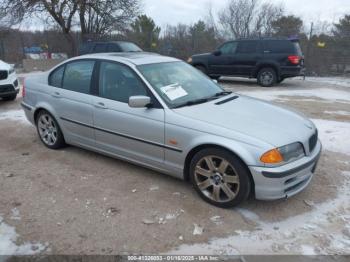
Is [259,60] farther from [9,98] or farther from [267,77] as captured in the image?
[9,98]

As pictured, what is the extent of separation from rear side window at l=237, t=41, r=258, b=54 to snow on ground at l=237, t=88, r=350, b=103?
6.31ft

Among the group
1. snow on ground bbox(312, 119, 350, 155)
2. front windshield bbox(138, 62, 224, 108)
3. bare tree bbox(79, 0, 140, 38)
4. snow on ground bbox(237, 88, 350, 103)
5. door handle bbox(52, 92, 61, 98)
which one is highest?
bare tree bbox(79, 0, 140, 38)

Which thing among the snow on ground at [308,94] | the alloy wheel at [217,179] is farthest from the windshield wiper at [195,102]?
the snow on ground at [308,94]

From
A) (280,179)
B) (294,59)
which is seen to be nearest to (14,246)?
(280,179)

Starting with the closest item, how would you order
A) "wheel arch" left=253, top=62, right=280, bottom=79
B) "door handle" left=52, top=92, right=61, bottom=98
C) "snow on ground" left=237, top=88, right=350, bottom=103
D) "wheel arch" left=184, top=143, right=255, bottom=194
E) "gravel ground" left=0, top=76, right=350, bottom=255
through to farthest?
"gravel ground" left=0, top=76, right=350, bottom=255 → "wheel arch" left=184, top=143, right=255, bottom=194 → "door handle" left=52, top=92, right=61, bottom=98 → "snow on ground" left=237, top=88, right=350, bottom=103 → "wheel arch" left=253, top=62, right=280, bottom=79

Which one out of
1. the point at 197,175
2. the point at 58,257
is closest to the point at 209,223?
the point at 197,175

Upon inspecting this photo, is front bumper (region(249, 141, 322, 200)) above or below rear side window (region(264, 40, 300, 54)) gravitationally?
below

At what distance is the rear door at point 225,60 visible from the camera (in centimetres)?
1304

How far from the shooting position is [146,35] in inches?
942

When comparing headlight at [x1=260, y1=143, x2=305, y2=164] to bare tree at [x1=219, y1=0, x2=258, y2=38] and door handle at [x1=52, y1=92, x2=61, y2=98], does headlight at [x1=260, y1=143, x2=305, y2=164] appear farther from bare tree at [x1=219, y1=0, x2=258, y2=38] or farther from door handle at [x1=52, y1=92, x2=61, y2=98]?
bare tree at [x1=219, y1=0, x2=258, y2=38]

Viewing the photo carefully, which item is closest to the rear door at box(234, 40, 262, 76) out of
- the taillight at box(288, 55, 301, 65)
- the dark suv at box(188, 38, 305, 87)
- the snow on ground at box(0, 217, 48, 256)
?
the dark suv at box(188, 38, 305, 87)

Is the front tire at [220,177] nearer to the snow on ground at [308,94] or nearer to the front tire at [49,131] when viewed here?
the front tire at [49,131]

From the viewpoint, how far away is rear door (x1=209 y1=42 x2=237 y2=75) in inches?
513

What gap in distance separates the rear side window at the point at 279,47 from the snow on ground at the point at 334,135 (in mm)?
5578
